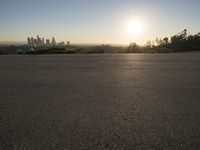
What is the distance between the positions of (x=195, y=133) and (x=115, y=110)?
167cm

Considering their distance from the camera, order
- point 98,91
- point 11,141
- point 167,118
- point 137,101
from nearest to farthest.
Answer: point 11,141 → point 167,118 → point 137,101 → point 98,91

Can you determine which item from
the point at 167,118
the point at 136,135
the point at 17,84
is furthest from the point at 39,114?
the point at 17,84

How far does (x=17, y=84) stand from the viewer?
7832 millimetres

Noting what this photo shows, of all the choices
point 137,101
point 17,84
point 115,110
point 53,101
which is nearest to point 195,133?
point 115,110

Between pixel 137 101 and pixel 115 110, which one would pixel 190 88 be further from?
pixel 115 110

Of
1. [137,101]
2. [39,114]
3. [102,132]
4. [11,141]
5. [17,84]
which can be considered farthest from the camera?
[17,84]

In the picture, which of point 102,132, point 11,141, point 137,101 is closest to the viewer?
point 11,141

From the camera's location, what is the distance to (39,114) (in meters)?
4.66

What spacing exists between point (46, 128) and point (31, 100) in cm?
198

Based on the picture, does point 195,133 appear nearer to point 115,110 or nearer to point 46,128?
point 115,110

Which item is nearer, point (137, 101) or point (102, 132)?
point (102, 132)

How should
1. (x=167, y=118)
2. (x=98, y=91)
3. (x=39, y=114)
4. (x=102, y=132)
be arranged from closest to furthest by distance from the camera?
(x=102, y=132), (x=167, y=118), (x=39, y=114), (x=98, y=91)

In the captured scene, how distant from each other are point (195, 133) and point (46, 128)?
7.43 feet

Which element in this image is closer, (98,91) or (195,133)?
(195,133)
